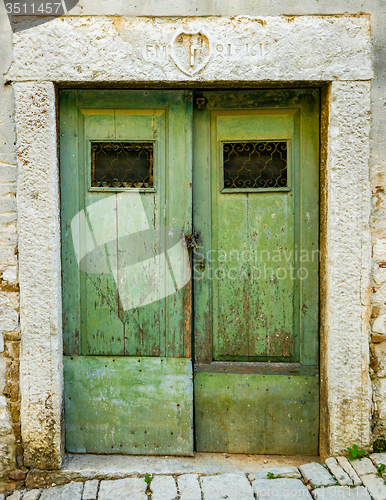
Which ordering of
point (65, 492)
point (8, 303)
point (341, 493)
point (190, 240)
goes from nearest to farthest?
1. point (341, 493)
2. point (65, 492)
3. point (8, 303)
4. point (190, 240)

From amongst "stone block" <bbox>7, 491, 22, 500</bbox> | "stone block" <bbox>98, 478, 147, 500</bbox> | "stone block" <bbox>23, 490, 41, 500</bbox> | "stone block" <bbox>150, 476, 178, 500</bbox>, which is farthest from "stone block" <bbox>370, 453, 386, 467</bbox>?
"stone block" <bbox>7, 491, 22, 500</bbox>

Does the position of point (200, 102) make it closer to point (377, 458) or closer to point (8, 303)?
point (8, 303)

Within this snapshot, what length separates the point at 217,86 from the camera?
7.84ft

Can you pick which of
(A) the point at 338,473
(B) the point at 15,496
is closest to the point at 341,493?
(A) the point at 338,473

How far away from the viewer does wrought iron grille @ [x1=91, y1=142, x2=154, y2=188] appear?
8.18 feet

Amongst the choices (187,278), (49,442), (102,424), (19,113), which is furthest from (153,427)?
(19,113)

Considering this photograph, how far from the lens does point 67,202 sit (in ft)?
8.17

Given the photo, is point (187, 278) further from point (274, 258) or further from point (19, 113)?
point (19, 113)

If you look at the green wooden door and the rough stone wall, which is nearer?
the rough stone wall

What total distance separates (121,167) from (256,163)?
87 cm

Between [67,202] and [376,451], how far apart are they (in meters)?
2.46

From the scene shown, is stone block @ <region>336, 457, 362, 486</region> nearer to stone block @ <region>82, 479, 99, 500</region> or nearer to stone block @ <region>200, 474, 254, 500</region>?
stone block @ <region>200, 474, 254, 500</region>

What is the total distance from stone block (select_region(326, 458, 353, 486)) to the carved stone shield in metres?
2.46

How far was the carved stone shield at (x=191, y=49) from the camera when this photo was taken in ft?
7.39
